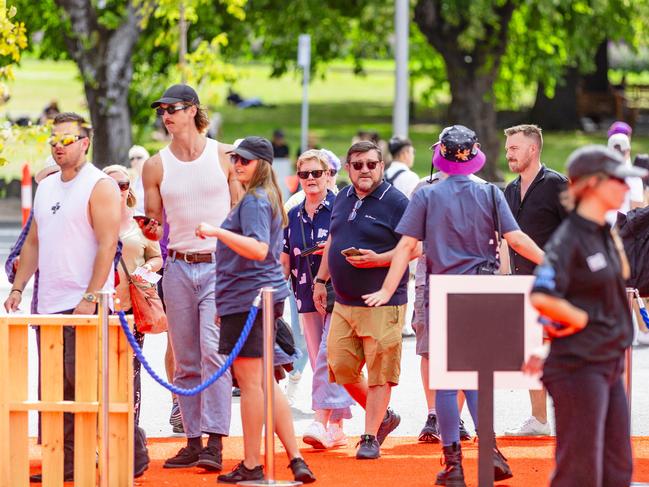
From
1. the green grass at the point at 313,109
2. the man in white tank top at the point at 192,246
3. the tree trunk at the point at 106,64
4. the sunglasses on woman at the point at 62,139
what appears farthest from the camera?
the green grass at the point at 313,109

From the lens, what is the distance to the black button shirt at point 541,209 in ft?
29.8

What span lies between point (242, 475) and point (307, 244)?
2.32 m

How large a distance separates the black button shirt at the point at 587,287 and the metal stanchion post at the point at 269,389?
190 centimetres

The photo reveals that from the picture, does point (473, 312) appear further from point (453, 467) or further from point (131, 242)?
point (131, 242)

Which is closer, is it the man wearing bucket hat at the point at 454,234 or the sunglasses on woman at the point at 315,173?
the man wearing bucket hat at the point at 454,234

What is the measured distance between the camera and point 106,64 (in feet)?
79.8

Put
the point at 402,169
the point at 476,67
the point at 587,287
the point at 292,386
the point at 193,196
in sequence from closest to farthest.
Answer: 1. the point at 587,287
2. the point at 193,196
3. the point at 292,386
4. the point at 402,169
5. the point at 476,67

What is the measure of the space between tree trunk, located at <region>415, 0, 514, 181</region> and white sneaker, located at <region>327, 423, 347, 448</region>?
1989 cm

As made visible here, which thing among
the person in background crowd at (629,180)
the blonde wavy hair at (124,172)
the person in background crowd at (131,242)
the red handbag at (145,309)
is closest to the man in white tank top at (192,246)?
the red handbag at (145,309)

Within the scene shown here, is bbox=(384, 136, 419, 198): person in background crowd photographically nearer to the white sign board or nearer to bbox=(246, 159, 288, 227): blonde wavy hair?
bbox=(246, 159, 288, 227): blonde wavy hair

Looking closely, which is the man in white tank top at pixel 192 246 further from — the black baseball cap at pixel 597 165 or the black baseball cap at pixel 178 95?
the black baseball cap at pixel 597 165

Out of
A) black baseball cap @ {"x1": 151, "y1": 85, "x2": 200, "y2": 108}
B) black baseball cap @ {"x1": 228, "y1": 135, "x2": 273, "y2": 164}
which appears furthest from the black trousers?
black baseball cap @ {"x1": 151, "y1": 85, "x2": 200, "y2": 108}

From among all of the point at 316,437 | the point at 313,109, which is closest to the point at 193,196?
the point at 316,437

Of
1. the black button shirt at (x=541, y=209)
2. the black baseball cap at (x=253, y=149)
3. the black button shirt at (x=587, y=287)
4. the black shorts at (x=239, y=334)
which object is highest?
the black baseball cap at (x=253, y=149)
